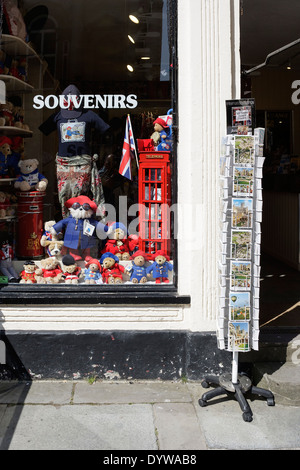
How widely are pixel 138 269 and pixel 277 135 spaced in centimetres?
735

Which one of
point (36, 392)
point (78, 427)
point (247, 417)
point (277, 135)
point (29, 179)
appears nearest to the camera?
point (78, 427)

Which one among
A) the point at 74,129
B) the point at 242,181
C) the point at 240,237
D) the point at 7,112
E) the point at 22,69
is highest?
the point at 22,69

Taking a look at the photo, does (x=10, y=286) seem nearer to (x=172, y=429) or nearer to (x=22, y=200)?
(x=22, y=200)

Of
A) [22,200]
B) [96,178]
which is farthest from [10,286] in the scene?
[96,178]

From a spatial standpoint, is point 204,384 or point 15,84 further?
point 15,84

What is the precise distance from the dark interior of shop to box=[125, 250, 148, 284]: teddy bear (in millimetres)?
1344

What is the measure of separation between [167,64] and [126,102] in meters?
0.53

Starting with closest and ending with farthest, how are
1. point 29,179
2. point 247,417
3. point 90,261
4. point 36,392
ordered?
point 247,417
point 36,392
point 90,261
point 29,179

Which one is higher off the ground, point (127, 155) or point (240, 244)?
point (127, 155)

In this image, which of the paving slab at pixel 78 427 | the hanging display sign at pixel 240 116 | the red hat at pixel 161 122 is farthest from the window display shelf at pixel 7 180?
the hanging display sign at pixel 240 116

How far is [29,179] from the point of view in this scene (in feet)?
17.2

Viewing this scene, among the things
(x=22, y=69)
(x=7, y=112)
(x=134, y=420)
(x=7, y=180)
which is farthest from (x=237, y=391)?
(x=22, y=69)

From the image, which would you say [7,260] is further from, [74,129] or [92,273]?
[74,129]

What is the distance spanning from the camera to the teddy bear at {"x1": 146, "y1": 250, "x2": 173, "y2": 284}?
5027 mm
